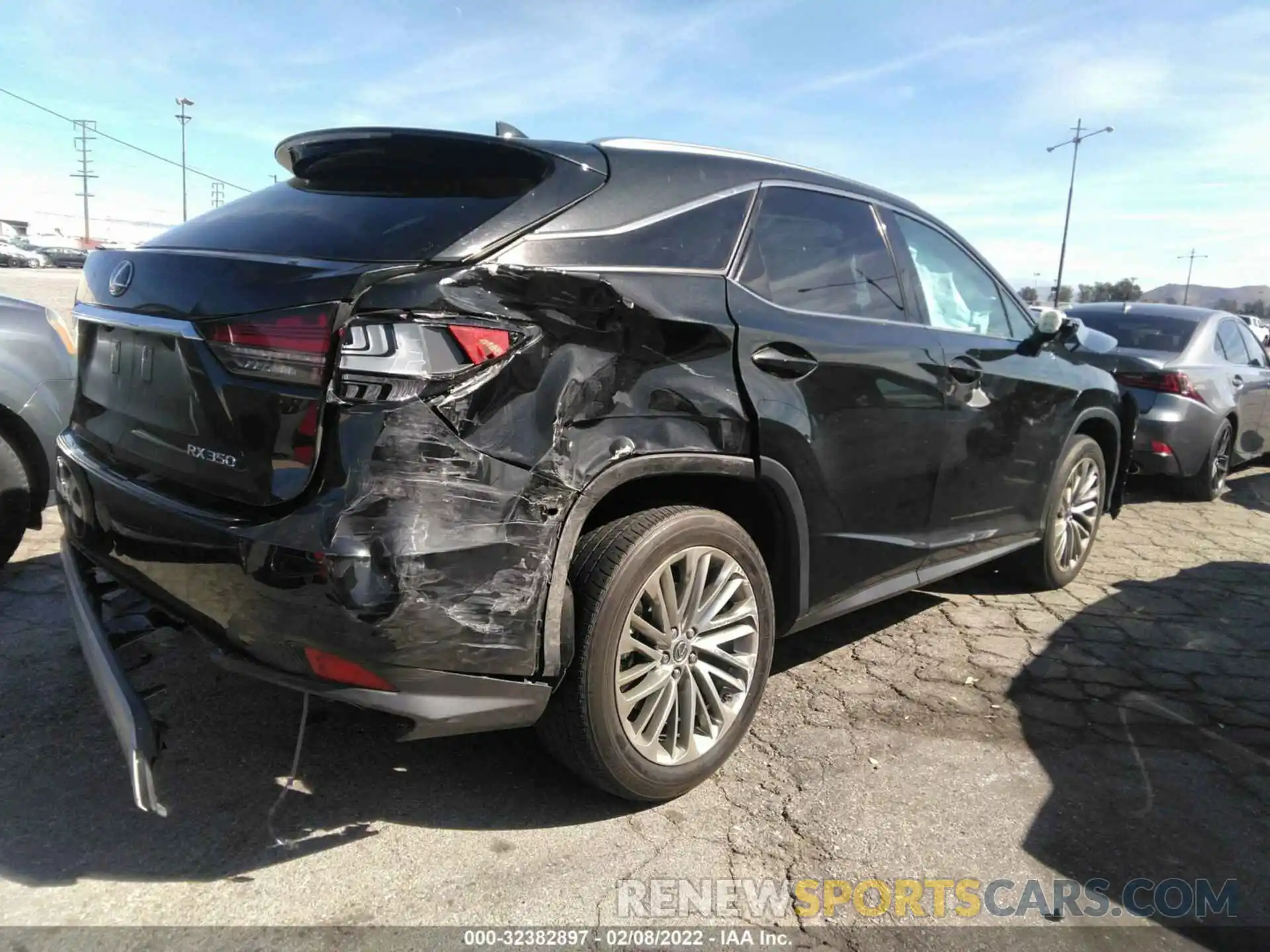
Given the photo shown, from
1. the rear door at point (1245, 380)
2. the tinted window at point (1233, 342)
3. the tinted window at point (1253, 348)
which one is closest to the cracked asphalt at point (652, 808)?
the rear door at point (1245, 380)

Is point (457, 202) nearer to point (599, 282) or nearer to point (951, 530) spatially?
point (599, 282)

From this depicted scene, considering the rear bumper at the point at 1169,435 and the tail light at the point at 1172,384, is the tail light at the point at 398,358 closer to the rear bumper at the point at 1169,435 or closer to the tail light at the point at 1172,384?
the rear bumper at the point at 1169,435

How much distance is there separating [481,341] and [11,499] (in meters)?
2.99

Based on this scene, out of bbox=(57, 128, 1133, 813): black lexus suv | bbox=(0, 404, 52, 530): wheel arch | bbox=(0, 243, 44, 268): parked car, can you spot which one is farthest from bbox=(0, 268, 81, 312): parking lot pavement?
bbox=(0, 243, 44, 268): parked car

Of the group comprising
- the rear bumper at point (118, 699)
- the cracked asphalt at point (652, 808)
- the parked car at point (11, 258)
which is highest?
the parked car at point (11, 258)

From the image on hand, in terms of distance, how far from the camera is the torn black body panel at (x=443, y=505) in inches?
78.4

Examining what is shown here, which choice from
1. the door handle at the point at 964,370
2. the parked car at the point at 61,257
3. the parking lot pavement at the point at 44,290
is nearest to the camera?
the door handle at the point at 964,370

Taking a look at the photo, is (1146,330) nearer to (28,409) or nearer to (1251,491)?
(1251,491)

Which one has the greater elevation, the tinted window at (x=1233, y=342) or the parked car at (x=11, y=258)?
the parked car at (x=11, y=258)

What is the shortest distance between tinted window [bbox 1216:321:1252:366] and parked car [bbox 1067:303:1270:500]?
1 centimetres

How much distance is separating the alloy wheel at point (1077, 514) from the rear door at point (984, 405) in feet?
1.08

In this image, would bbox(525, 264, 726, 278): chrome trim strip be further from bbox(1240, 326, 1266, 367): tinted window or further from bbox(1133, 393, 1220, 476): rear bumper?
bbox(1240, 326, 1266, 367): tinted window

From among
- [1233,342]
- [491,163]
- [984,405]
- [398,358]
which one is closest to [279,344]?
[398,358]

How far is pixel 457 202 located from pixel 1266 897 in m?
2.78
